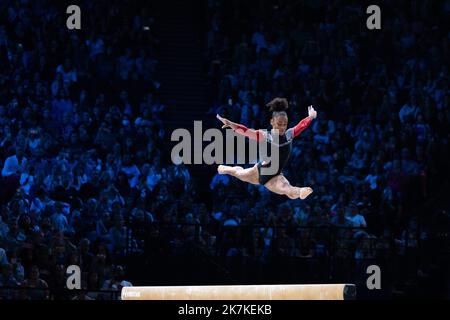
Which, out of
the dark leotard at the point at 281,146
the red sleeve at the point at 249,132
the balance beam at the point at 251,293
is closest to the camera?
the balance beam at the point at 251,293

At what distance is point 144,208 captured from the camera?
1475 cm

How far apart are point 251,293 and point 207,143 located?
278 inches

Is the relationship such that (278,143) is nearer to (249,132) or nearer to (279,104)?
(249,132)

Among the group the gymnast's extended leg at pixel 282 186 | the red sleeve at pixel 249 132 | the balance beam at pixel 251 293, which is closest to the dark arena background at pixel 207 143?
the balance beam at pixel 251 293

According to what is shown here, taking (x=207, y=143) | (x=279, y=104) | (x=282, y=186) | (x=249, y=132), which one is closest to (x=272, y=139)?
(x=249, y=132)

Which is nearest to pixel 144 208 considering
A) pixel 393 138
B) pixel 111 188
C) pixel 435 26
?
→ pixel 111 188

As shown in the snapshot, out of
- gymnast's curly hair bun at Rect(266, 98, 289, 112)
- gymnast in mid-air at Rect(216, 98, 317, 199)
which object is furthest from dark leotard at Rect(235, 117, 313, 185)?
gymnast's curly hair bun at Rect(266, 98, 289, 112)

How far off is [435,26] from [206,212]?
6.55 m

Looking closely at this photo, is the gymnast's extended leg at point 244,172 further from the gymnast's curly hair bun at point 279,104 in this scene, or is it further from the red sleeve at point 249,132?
the gymnast's curly hair bun at point 279,104

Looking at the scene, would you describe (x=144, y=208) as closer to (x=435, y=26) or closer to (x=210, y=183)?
(x=210, y=183)

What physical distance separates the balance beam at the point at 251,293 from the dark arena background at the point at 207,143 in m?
2.04

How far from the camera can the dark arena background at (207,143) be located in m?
13.8

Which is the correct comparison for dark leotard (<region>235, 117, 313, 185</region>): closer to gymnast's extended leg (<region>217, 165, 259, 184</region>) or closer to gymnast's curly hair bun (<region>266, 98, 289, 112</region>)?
gymnast's extended leg (<region>217, 165, 259, 184</region>)
